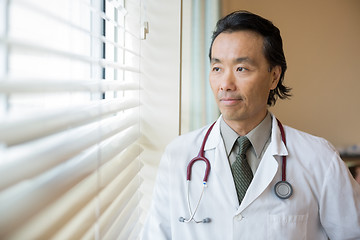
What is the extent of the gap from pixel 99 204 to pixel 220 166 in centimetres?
53

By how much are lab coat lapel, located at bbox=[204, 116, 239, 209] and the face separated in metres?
0.09

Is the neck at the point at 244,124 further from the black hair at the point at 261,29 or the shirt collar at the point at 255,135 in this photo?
the black hair at the point at 261,29

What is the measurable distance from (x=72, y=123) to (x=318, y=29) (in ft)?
9.11

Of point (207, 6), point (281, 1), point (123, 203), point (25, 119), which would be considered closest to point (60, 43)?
point (25, 119)

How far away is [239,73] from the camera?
4.33 ft

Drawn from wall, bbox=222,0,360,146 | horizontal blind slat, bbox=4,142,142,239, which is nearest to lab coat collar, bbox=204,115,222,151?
horizontal blind slat, bbox=4,142,142,239

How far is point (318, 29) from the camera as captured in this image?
3.04 metres

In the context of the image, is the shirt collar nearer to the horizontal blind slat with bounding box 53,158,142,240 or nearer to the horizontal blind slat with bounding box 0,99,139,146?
the horizontal blind slat with bounding box 53,158,142,240

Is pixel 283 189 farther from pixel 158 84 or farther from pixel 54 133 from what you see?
pixel 54 133

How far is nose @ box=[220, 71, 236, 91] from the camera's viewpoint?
1.31 m

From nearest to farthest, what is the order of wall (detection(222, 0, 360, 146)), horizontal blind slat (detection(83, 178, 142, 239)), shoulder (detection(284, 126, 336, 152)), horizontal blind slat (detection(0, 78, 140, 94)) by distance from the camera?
horizontal blind slat (detection(0, 78, 140, 94)) → horizontal blind slat (detection(83, 178, 142, 239)) → shoulder (detection(284, 126, 336, 152)) → wall (detection(222, 0, 360, 146))

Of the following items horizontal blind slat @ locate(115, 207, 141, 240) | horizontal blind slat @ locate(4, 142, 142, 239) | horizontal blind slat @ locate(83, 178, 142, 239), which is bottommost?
horizontal blind slat @ locate(115, 207, 141, 240)

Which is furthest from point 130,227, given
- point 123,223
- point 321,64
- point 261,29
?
point 321,64

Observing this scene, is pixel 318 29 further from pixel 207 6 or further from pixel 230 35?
pixel 230 35
